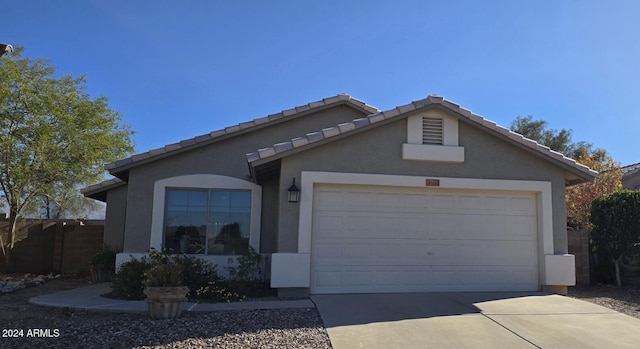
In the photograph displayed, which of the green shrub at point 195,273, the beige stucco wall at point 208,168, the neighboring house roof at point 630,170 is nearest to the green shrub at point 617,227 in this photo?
the beige stucco wall at point 208,168

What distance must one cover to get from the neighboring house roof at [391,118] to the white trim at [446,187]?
588mm

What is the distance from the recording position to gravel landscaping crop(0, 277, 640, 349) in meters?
6.07

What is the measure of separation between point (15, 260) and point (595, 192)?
61.8 feet

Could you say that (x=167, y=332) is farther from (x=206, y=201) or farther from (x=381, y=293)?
(x=206, y=201)

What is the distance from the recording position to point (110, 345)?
19.6ft

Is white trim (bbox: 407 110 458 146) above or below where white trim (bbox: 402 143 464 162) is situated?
above

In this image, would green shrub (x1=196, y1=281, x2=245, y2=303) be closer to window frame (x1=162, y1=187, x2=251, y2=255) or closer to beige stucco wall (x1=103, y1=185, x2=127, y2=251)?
window frame (x1=162, y1=187, x2=251, y2=255)

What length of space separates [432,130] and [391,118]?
3.23 feet

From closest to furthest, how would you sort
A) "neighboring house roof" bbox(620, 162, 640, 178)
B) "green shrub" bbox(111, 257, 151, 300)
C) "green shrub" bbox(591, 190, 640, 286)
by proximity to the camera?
1. "green shrub" bbox(111, 257, 151, 300)
2. "green shrub" bbox(591, 190, 640, 286)
3. "neighboring house roof" bbox(620, 162, 640, 178)

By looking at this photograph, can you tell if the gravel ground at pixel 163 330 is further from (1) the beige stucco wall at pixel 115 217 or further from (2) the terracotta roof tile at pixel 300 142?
(1) the beige stucco wall at pixel 115 217

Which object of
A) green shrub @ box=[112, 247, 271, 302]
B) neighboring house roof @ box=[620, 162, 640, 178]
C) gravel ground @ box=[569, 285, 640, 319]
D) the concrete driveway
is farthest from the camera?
neighboring house roof @ box=[620, 162, 640, 178]

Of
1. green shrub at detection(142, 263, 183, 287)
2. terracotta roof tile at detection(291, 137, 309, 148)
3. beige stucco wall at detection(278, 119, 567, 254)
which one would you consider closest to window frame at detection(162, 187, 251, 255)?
beige stucco wall at detection(278, 119, 567, 254)

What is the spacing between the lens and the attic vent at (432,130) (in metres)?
9.84

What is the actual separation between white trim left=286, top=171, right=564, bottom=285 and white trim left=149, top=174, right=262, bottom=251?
2564 millimetres
